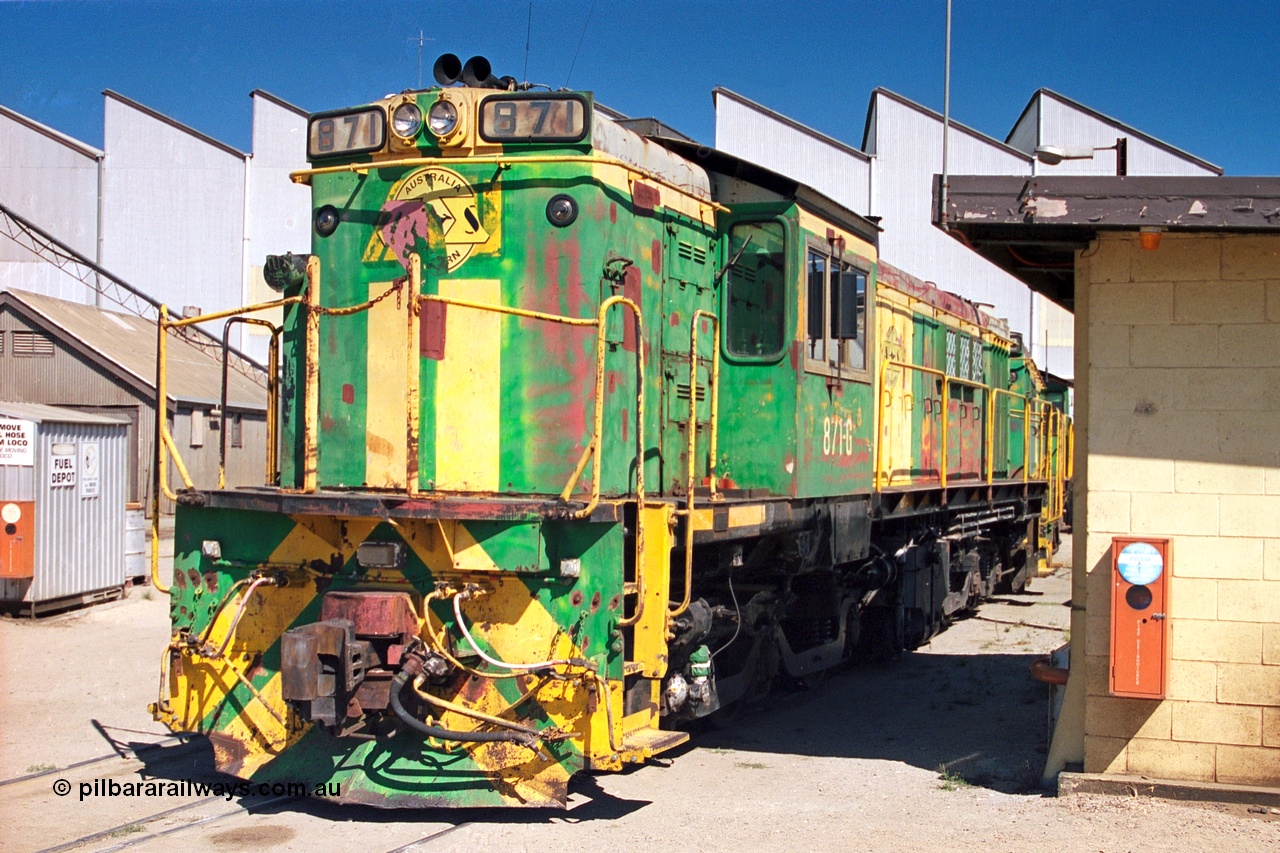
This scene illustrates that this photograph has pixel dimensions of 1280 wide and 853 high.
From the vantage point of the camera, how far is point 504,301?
6.31 meters

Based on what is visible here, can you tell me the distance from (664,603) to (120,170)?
28.3 m

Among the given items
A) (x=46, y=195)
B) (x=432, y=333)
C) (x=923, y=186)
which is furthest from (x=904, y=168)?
(x=432, y=333)

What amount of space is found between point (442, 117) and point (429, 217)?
52 centimetres

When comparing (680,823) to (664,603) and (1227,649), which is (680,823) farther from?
(1227,649)

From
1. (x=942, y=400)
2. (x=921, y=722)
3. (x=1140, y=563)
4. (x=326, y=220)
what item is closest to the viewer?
(x=1140, y=563)

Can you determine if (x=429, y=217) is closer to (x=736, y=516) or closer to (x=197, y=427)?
(x=736, y=516)

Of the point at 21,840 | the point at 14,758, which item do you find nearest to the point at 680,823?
the point at 21,840

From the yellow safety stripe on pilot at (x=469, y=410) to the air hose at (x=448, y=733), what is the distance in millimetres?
1120

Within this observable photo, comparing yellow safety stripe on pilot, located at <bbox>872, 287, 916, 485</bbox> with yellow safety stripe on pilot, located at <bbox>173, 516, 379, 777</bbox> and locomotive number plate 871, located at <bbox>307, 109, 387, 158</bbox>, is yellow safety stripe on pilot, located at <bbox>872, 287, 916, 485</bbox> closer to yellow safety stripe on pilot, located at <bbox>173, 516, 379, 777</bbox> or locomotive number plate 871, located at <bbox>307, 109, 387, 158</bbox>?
locomotive number plate 871, located at <bbox>307, 109, 387, 158</bbox>

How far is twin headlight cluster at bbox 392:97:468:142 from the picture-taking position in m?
6.27

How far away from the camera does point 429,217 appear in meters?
6.38

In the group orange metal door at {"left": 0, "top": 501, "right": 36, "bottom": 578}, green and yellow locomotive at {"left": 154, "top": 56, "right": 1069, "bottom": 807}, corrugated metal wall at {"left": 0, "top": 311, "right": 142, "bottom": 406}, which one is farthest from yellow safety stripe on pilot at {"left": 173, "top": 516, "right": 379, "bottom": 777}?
corrugated metal wall at {"left": 0, "top": 311, "right": 142, "bottom": 406}

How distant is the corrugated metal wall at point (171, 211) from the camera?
29.8 m

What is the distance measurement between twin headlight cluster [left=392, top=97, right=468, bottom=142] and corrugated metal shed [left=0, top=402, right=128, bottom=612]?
8105 millimetres
